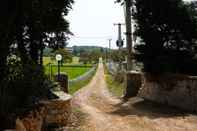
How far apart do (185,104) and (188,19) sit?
4009mm

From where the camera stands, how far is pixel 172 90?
18953 mm

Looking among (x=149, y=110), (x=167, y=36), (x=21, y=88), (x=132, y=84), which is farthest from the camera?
(x=132, y=84)

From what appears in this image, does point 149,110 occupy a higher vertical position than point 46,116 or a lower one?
lower

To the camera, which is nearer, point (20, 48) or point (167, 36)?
point (20, 48)

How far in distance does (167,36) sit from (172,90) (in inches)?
110

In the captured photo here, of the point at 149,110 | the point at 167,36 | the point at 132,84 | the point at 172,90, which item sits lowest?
the point at 149,110

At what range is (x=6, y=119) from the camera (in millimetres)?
8648

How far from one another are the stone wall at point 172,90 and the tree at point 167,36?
0.62 metres

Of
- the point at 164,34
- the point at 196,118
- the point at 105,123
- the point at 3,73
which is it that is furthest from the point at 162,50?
the point at 3,73

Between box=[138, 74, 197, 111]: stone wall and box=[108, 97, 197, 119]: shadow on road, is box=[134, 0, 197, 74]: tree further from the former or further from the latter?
box=[108, 97, 197, 119]: shadow on road

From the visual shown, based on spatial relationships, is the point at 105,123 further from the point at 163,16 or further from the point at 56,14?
the point at 163,16

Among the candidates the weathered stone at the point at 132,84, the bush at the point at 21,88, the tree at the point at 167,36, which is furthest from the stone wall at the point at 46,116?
the weathered stone at the point at 132,84

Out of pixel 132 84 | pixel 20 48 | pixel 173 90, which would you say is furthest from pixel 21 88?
pixel 132 84

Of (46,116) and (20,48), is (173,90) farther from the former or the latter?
(46,116)
